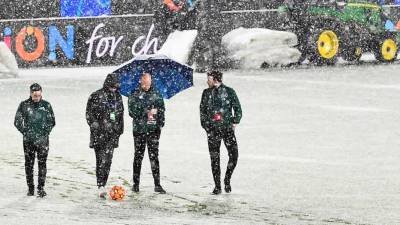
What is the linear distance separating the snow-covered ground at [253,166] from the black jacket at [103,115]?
692 millimetres

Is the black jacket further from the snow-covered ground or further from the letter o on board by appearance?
the letter o on board

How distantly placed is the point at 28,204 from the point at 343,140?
6.98 m

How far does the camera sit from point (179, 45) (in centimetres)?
3438

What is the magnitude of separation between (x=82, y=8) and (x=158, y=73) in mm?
20867

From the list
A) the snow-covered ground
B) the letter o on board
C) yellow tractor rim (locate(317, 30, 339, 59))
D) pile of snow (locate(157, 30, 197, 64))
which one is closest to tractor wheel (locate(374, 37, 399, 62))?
yellow tractor rim (locate(317, 30, 339, 59))

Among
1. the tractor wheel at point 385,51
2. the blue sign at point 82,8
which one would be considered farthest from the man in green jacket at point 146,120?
the tractor wheel at point 385,51

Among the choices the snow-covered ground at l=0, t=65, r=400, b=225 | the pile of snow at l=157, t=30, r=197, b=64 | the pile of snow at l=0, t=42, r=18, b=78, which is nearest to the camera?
the snow-covered ground at l=0, t=65, r=400, b=225

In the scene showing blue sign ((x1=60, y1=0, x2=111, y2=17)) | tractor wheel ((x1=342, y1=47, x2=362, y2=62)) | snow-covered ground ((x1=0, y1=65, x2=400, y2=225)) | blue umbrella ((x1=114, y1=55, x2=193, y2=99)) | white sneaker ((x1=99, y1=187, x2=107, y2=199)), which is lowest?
snow-covered ground ((x1=0, y1=65, x2=400, y2=225))

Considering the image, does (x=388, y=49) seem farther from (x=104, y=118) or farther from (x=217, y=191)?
(x=104, y=118)

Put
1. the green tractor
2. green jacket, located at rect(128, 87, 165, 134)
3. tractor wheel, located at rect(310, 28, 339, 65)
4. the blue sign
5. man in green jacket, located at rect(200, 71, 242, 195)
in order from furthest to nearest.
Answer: the green tractor, tractor wheel, located at rect(310, 28, 339, 65), the blue sign, man in green jacket, located at rect(200, 71, 242, 195), green jacket, located at rect(128, 87, 165, 134)

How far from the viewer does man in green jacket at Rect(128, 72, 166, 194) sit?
44.6 ft

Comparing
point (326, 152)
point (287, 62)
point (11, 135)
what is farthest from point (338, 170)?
point (287, 62)

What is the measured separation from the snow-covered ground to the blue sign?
29.0ft

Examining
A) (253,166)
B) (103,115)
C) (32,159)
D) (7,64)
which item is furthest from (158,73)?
(7,64)
